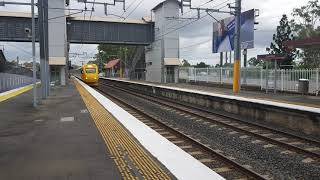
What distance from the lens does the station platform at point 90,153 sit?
7.35 metres

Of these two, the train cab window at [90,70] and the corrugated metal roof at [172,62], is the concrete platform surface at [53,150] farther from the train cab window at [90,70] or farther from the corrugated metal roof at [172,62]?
the corrugated metal roof at [172,62]

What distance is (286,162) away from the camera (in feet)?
31.0

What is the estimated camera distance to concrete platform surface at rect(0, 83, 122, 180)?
7340 mm

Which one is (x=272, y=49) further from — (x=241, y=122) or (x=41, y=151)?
(x=41, y=151)

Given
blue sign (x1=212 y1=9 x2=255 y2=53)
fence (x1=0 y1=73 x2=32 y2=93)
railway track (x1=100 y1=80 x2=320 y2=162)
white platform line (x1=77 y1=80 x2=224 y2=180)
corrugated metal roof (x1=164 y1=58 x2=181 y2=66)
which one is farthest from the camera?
corrugated metal roof (x1=164 y1=58 x2=181 y2=66)

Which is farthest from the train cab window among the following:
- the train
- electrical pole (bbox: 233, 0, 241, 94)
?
electrical pole (bbox: 233, 0, 241, 94)

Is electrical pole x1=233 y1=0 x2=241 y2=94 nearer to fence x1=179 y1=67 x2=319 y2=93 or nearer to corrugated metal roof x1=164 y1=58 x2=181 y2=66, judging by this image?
fence x1=179 y1=67 x2=319 y2=93

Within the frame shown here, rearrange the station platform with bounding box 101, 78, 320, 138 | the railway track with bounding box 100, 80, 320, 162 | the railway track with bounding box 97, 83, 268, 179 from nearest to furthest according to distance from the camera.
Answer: the railway track with bounding box 97, 83, 268, 179 → the railway track with bounding box 100, 80, 320, 162 → the station platform with bounding box 101, 78, 320, 138

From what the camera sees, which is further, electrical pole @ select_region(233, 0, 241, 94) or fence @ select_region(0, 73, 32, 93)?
fence @ select_region(0, 73, 32, 93)

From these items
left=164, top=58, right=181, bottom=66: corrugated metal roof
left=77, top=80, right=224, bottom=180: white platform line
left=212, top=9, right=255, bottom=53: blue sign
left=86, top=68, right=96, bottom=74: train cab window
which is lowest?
left=77, top=80, right=224, bottom=180: white platform line

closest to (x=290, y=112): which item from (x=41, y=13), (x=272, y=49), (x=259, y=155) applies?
(x=259, y=155)

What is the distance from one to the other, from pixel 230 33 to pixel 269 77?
50.8 feet

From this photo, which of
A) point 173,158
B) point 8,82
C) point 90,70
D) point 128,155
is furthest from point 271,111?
point 90,70

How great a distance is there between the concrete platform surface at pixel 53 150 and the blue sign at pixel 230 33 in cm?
2902
